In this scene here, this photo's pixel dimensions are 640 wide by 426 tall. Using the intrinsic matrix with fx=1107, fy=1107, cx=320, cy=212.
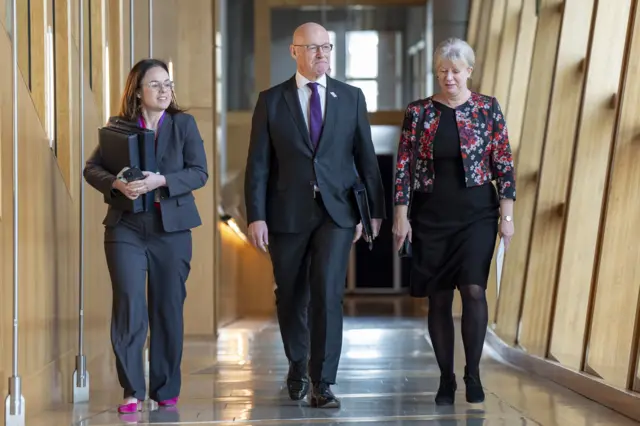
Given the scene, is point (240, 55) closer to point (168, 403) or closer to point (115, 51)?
point (115, 51)

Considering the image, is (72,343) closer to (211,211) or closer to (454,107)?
(454,107)

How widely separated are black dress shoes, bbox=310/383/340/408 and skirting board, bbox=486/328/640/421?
3.86 feet

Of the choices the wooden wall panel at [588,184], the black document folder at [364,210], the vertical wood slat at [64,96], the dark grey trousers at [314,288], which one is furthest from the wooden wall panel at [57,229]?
the wooden wall panel at [588,184]

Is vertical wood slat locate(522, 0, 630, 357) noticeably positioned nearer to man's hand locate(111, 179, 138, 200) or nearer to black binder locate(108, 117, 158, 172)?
black binder locate(108, 117, 158, 172)

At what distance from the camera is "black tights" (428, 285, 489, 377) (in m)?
4.70

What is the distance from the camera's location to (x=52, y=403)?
5.16m

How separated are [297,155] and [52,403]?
163 centimetres

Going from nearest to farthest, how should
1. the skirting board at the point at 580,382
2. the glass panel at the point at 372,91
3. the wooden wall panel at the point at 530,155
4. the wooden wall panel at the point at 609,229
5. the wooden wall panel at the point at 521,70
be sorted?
the skirting board at the point at 580,382
the wooden wall panel at the point at 609,229
the wooden wall panel at the point at 530,155
the wooden wall panel at the point at 521,70
the glass panel at the point at 372,91

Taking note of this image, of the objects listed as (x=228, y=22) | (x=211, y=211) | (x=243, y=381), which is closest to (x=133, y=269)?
(x=243, y=381)

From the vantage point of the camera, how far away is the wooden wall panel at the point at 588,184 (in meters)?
6.04

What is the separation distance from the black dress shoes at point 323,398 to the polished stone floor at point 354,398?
0.17ft

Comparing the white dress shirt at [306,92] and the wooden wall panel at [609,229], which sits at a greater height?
the white dress shirt at [306,92]

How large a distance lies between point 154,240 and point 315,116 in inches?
36.4

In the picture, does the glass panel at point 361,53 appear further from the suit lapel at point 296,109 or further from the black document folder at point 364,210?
the black document folder at point 364,210
